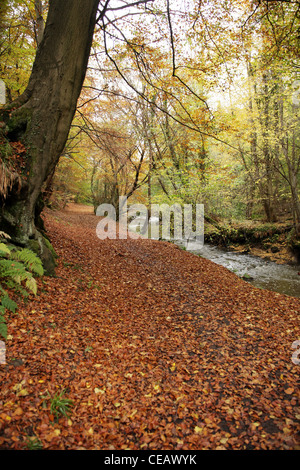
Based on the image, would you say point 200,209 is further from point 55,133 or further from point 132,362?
point 132,362

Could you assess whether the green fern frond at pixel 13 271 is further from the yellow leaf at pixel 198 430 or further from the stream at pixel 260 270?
the stream at pixel 260 270

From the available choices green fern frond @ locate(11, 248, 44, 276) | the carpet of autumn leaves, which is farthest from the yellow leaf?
green fern frond @ locate(11, 248, 44, 276)

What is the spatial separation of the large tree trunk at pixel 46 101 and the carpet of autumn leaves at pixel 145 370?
1.42 m

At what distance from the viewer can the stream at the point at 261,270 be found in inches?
349

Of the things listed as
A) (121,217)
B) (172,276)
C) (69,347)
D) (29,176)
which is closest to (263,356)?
(69,347)

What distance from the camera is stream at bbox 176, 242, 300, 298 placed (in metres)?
8.88

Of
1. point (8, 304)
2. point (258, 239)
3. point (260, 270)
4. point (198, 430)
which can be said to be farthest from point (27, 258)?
point (258, 239)

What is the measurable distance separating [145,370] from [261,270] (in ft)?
29.9

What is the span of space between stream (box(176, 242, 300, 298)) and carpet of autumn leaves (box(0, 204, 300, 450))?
3.28 meters

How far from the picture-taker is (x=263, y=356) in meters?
3.68

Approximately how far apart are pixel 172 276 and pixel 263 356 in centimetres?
376

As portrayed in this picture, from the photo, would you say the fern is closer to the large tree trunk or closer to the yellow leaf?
the large tree trunk

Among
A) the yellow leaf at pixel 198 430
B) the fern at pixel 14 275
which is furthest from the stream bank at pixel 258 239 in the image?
the fern at pixel 14 275

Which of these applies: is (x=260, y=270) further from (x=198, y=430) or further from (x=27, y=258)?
(x=27, y=258)
